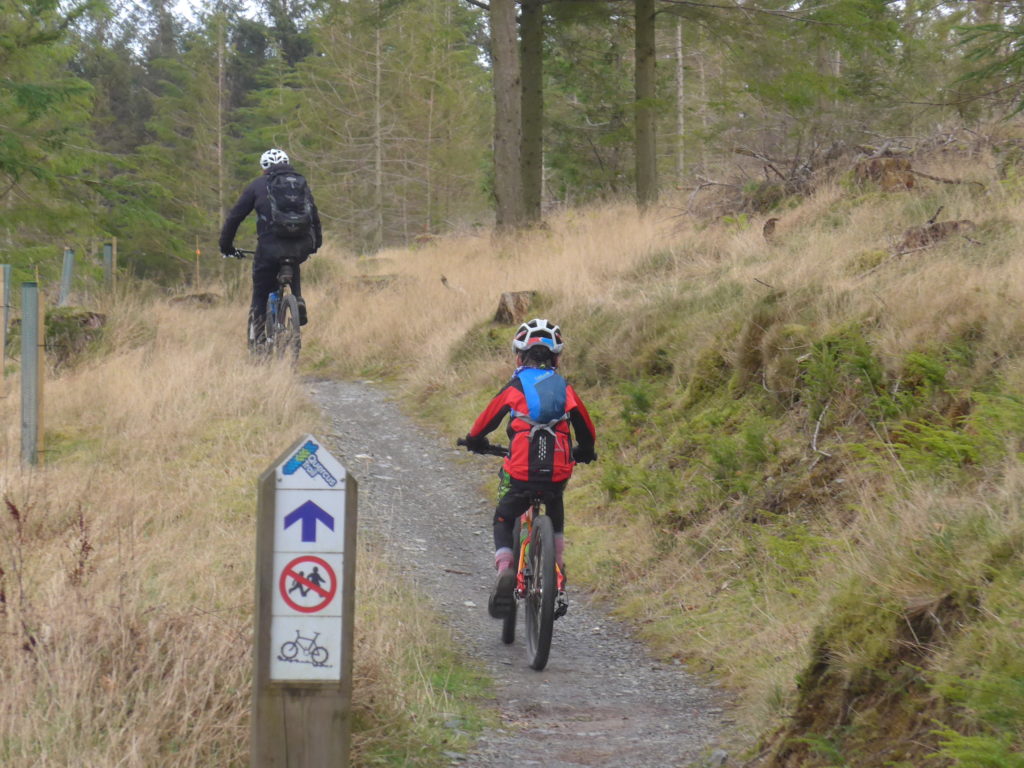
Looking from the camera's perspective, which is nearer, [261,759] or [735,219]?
[261,759]

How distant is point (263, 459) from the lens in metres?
8.65

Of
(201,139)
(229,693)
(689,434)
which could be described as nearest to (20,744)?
(229,693)

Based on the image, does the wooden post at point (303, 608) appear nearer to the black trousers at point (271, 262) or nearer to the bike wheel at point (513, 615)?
the bike wheel at point (513, 615)

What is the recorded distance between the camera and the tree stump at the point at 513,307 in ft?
43.8

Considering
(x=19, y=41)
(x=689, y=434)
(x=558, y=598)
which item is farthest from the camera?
(x=19, y=41)

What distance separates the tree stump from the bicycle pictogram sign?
33.8ft

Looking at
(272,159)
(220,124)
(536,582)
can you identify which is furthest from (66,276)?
(220,124)

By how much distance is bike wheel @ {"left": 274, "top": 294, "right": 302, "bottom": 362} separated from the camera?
→ 38.6ft

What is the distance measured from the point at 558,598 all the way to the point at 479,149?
1332 inches

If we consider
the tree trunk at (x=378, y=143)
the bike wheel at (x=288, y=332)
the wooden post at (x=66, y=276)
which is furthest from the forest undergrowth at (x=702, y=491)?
the tree trunk at (x=378, y=143)

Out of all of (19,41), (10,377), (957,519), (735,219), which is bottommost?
(957,519)

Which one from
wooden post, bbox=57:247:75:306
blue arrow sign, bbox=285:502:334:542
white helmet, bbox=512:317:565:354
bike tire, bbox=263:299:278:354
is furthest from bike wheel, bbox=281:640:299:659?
wooden post, bbox=57:247:75:306

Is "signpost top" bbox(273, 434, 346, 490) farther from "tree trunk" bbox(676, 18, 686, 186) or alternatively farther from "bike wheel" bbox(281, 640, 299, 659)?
"tree trunk" bbox(676, 18, 686, 186)

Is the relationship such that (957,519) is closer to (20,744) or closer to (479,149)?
(20,744)
